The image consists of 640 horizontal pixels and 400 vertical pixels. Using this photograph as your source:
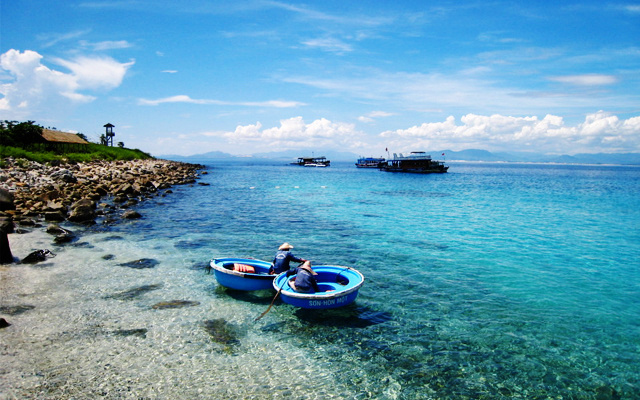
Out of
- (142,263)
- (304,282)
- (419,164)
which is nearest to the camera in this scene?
(304,282)

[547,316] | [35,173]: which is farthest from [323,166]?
[547,316]

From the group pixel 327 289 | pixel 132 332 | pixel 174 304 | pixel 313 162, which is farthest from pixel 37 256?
pixel 313 162

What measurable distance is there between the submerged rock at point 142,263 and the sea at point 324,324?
14 centimetres


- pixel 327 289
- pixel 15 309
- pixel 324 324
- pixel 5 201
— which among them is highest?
pixel 5 201

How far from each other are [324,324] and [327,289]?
208cm

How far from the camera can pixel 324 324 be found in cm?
1209

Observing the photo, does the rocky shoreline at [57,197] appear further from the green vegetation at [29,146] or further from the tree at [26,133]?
the tree at [26,133]

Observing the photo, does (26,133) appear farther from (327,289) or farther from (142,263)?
(327,289)

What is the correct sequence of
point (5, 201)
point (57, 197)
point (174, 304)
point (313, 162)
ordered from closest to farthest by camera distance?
point (174, 304)
point (5, 201)
point (57, 197)
point (313, 162)

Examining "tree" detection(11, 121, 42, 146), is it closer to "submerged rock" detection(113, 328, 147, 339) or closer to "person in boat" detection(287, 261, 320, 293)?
"submerged rock" detection(113, 328, 147, 339)

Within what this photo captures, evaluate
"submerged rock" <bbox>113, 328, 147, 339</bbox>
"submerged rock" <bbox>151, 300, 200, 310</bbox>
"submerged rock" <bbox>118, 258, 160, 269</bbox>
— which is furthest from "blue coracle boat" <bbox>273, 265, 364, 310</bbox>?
"submerged rock" <bbox>118, 258, 160, 269</bbox>

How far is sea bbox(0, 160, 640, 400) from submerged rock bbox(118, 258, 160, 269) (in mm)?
139

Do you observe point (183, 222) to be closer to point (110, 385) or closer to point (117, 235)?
point (117, 235)

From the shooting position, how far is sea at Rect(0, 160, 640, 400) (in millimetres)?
8883
